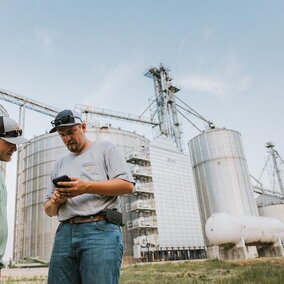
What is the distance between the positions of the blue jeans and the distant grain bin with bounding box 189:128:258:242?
30404mm

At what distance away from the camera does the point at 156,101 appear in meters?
43.2

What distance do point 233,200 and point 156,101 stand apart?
17.2m

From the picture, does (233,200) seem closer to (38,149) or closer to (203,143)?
(203,143)

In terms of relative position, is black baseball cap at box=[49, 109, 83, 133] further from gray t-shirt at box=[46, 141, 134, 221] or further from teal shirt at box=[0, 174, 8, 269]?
teal shirt at box=[0, 174, 8, 269]

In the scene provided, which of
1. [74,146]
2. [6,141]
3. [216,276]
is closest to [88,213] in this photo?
[74,146]

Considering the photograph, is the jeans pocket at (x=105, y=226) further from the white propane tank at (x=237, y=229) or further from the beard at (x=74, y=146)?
the white propane tank at (x=237, y=229)

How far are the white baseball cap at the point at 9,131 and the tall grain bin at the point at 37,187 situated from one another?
3067 centimetres

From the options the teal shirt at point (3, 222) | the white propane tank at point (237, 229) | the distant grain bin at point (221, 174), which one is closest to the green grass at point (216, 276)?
the white propane tank at point (237, 229)

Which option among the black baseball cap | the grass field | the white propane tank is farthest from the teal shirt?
the white propane tank

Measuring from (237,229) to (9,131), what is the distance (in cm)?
2249

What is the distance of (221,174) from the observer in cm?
3353

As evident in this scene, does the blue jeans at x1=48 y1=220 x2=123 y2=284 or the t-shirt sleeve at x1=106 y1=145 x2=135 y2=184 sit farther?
the t-shirt sleeve at x1=106 y1=145 x2=135 y2=184

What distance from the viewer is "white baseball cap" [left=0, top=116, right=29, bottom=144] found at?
9.75 ft

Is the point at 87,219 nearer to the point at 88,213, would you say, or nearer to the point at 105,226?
the point at 88,213
